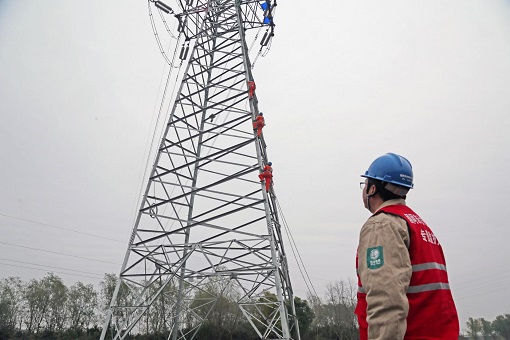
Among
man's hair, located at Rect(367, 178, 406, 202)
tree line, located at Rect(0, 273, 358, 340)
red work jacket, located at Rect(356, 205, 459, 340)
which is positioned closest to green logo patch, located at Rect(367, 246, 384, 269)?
red work jacket, located at Rect(356, 205, 459, 340)

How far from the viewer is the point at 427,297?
1.62m

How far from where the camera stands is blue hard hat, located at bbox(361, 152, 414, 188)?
6.85 ft

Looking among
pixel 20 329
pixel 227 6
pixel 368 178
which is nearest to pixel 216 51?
pixel 227 6

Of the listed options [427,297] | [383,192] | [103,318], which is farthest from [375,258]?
[103,318]

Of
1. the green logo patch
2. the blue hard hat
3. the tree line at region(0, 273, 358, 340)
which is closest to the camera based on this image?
the green logo patch

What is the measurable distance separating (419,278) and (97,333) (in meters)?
31.1

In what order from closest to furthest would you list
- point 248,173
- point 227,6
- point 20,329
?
point 248,173, point 227,6, point 20,329

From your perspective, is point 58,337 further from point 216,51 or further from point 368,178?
point 368,178

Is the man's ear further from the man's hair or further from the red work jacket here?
the red work jacket

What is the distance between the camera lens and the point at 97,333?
26.9 m

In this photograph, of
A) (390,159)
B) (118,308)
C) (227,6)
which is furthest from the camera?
(227,6)

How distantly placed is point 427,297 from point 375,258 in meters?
0.31

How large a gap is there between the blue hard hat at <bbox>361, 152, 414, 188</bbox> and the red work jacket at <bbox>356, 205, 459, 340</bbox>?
379 mm

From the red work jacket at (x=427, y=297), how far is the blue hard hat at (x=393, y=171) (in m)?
0.38
